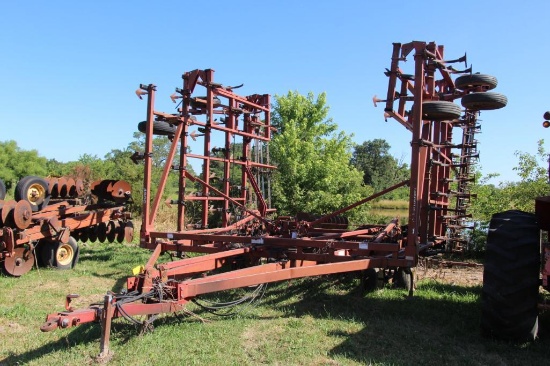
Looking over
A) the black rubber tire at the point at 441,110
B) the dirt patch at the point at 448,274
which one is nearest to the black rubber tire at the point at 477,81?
the black rubber tire at the point at 441,110

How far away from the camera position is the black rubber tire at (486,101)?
6547 millimetres

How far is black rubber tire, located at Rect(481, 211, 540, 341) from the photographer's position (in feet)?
15.2

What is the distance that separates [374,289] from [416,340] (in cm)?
260

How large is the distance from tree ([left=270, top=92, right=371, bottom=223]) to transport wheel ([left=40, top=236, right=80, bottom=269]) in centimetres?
1181

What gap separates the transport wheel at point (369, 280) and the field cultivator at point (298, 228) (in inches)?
0.7

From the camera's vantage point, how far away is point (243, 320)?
18.4 ft

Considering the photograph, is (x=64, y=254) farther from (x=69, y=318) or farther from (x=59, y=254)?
(x=69, y=318)

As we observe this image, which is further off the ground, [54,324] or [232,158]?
[232,158]

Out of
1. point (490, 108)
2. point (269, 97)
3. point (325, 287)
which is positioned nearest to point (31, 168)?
point (269, 97)

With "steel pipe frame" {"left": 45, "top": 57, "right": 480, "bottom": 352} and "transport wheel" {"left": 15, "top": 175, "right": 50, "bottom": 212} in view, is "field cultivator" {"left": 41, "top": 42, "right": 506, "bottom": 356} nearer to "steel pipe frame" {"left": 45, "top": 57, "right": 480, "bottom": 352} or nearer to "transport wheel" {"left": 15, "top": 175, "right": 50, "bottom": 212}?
"steel pipe frame" {"left": 45, "top": 57, "right": 480, "bottom": 352}

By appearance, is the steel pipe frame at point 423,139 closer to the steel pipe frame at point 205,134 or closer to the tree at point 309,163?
the steel pipe frame at point 205,134

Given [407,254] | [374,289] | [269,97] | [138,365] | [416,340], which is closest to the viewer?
[138,365]

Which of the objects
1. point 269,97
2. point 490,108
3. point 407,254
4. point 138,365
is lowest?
point 138,365

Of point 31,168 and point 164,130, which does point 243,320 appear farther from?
point 31,168
